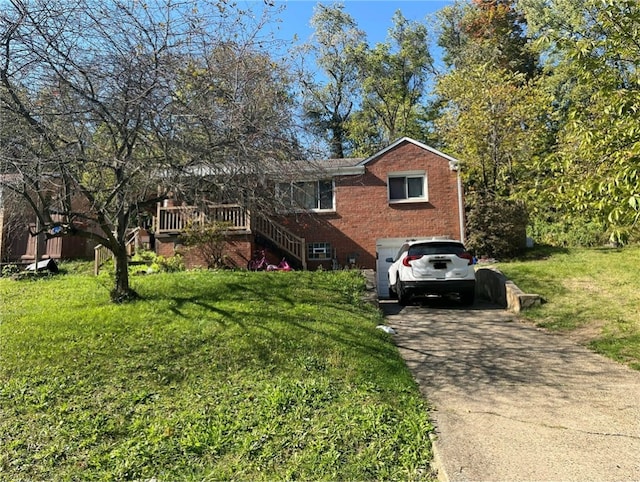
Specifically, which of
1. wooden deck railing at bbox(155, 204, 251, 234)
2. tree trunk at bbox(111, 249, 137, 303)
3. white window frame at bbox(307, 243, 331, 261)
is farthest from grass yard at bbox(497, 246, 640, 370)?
wooden deck railing at bbox(155, 204, 251, 234)

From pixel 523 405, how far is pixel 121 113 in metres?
6.87

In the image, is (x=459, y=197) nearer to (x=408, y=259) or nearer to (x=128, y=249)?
(x=408, y=259)

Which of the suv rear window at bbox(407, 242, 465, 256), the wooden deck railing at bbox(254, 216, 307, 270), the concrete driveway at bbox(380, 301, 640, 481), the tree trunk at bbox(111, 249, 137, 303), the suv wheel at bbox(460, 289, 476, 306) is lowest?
the concrete driveway at bbox(380, 301, 640, 481)

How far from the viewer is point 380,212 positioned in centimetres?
1827

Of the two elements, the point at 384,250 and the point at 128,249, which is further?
the point at 384,250

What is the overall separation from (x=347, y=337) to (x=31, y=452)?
4.24 metres

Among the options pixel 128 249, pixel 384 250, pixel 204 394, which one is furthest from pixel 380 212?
pixel 204 394

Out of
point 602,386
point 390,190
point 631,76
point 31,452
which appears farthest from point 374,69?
point 31,452

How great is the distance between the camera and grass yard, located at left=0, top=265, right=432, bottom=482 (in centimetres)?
375

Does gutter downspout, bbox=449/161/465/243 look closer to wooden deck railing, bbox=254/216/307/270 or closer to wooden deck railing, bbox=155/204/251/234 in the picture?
wooden deck railing, bbox=254/216/307/270

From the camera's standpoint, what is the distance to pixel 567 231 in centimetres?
2006

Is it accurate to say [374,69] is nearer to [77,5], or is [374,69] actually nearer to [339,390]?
[77,5]

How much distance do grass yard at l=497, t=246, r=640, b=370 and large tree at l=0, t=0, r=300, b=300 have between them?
6523mm

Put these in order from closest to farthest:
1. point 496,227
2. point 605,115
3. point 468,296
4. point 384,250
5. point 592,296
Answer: point 605,115 < point 592,296 < point 468,296 < point 496,227 < point 384,250
